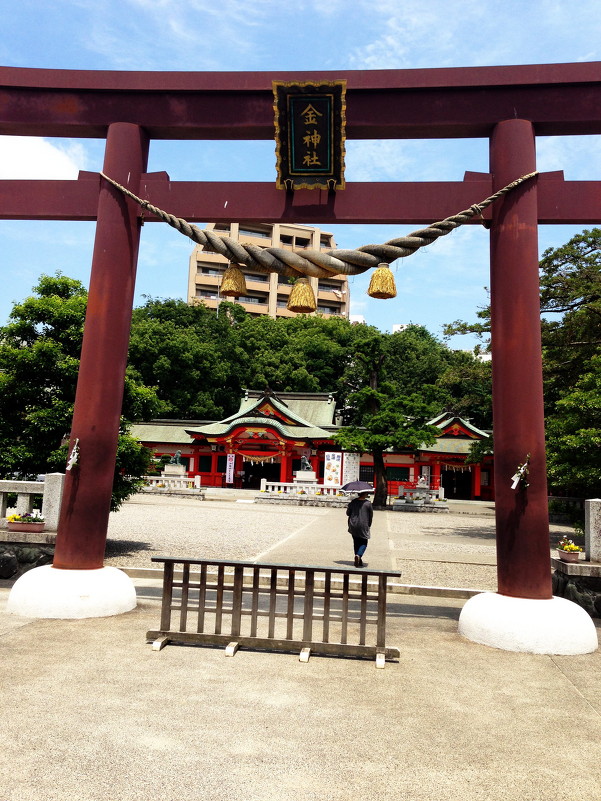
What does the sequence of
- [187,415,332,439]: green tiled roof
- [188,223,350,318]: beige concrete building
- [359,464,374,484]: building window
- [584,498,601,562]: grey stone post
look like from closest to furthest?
[584,498,601,562]: grey stone post < [187,415,332,439]: green tiled roof < [359,464,374,484]: building window < [188,223,350,318]: beige concrete building

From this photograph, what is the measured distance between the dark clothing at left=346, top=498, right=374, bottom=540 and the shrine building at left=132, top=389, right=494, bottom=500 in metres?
19.9

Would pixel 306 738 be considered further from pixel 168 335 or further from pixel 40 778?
pixel 168 335

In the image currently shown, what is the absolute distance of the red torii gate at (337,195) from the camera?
19.3 ft

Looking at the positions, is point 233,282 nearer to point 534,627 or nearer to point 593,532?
point 534,627

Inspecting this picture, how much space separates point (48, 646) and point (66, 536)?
4.59 ft

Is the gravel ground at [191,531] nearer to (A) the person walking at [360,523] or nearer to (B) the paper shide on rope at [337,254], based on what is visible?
(A) the person walking at [360,523]

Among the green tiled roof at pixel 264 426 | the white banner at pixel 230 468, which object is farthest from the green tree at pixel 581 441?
the white banner at pixel 230 468

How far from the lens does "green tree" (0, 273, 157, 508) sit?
10984mm

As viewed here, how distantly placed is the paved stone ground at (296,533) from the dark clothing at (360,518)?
86cm

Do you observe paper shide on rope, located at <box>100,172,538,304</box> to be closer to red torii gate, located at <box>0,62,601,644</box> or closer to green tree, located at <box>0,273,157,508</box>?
red torii gate, located at <box>0,62,601,644</box>

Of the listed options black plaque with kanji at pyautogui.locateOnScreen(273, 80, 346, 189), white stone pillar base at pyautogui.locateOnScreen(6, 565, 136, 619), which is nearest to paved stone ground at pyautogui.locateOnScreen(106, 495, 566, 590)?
white stone pillar base at pyautogui.locateOnScreen(6, 565, 136, 619)

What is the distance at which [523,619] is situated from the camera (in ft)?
17.9

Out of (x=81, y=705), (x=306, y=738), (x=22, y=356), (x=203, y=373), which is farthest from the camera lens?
(x=203, y=373)

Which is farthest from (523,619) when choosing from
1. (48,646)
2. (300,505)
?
(300,505)
